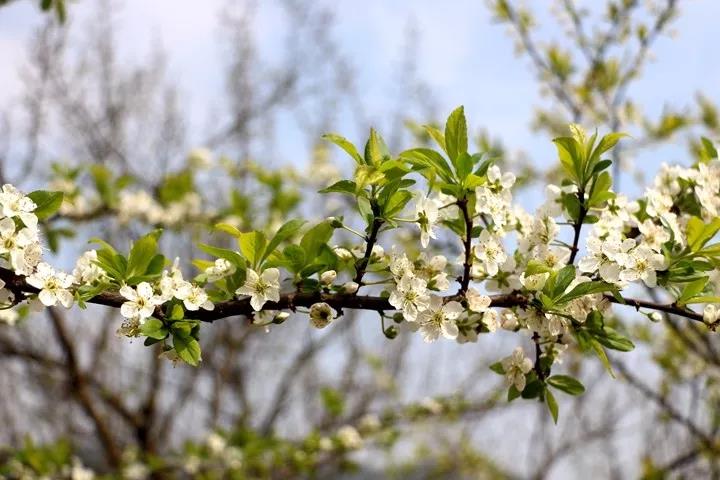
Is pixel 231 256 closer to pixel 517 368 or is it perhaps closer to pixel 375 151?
pixel 375 151

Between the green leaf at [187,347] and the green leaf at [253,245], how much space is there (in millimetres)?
157

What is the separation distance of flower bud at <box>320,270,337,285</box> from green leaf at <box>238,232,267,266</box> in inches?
4.2

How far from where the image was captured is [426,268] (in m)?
1.19

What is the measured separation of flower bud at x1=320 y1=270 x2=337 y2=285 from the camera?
1.17 meters

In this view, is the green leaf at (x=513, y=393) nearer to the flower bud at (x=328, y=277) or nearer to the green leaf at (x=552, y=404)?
the green leaf at (x=552, y=404)

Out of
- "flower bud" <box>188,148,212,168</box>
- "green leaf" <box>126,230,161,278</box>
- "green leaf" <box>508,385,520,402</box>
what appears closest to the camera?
"green leaf" <box>126,230,161,278</box>

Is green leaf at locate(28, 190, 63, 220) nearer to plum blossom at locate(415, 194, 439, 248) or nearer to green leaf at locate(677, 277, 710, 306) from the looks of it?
plum blossom at locate(415, 194, 439, 248)

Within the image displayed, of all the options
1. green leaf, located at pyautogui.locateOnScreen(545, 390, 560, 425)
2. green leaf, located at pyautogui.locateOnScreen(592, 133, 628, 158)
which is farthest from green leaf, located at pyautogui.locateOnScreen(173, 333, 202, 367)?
green leaf, located at pyautogui.locateOnScreen(592, 133, 628, 158)

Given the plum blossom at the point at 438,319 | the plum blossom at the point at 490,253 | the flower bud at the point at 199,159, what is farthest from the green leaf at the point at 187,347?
the flower bud at the point at 199,159

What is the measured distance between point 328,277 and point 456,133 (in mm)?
312

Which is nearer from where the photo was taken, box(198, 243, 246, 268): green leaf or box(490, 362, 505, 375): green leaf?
box(198, 243, 246, 268): green leaf

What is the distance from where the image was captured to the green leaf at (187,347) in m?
1.09

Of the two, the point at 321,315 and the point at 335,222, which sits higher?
the point at 335,222

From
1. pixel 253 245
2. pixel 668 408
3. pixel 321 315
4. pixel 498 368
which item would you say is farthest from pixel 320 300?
pixel 668 408
